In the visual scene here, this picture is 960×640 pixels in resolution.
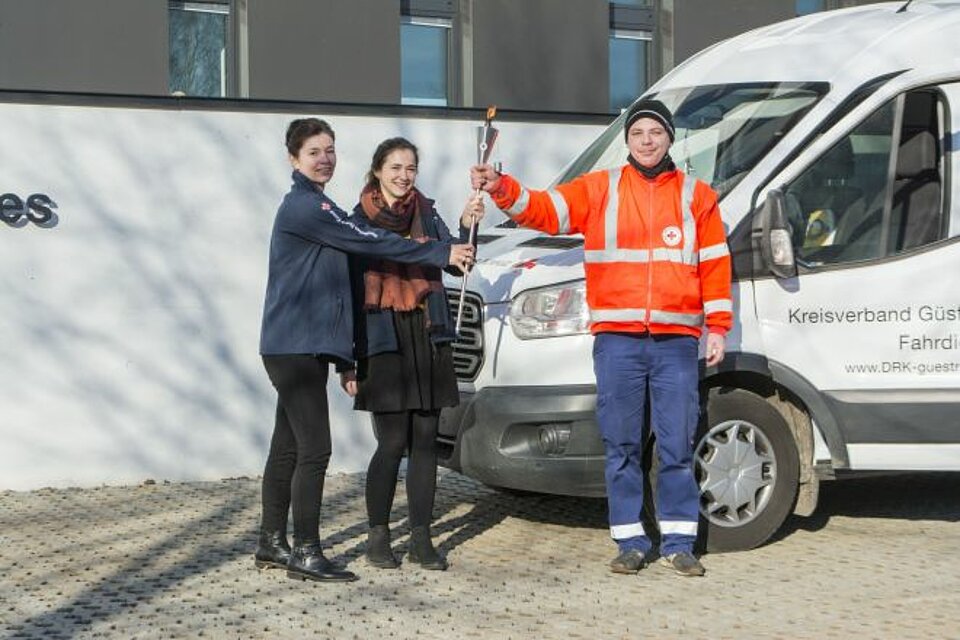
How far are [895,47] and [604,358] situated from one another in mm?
2120

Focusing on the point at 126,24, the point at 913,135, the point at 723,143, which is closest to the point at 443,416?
the point at 723,143

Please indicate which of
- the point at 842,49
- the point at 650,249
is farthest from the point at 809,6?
the point at 650,249

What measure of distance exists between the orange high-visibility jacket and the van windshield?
2.08ft

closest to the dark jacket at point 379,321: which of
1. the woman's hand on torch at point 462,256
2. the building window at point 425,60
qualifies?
the woman's hand on torch at point 462,256

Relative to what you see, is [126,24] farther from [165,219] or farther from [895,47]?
[895,47]

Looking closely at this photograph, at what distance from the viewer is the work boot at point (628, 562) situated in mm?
8547

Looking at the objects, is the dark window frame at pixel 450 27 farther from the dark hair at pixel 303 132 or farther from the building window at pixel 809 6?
the dark hair at pixel 303 132

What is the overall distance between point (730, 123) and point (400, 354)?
2.09 meters

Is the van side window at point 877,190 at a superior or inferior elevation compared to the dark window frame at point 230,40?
inferior

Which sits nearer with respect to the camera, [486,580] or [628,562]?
[486,580]

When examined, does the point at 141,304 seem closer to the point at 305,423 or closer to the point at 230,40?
the point at 230,40

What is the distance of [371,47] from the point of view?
13.7 m

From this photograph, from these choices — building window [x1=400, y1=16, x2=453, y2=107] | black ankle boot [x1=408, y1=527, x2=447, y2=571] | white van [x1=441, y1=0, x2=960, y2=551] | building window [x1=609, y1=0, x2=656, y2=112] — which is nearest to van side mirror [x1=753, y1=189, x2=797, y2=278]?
white van [x1=441, y1=0, x2=960, y2=551]

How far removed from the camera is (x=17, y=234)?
11.7 meters
